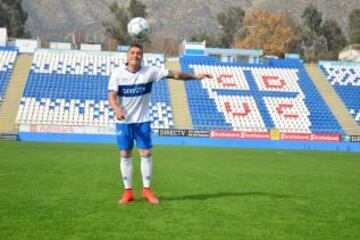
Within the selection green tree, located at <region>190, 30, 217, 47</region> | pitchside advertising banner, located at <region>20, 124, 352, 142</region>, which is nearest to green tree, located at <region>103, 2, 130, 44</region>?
green tree, located at <region>190, 30, 217, 47</region>

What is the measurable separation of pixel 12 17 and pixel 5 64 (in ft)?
151

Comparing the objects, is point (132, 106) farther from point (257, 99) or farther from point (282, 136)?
point (257, 99)

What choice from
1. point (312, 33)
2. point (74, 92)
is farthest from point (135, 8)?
point (74, 92)

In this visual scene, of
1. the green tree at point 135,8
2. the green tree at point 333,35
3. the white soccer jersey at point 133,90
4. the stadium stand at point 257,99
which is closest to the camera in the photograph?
the white soccer jersey at point 133,90

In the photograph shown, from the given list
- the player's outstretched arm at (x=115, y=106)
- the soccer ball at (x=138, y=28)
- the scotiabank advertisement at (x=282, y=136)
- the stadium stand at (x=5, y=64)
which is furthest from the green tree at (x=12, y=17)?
the player's outstretched arm at (x=115, y=106)

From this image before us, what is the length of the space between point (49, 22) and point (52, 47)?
12097cm

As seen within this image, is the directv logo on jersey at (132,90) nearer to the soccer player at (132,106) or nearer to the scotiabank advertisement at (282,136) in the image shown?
the soccer player at (132,106)

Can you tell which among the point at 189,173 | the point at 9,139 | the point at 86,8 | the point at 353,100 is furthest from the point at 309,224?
the point at 86,8

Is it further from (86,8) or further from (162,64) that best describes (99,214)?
(86,8)

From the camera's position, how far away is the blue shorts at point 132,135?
31.4 feet

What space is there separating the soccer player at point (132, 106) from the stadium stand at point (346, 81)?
43.0 meters

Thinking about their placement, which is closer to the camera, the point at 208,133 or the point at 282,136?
the point at 208,133

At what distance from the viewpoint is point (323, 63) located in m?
→ 58.3

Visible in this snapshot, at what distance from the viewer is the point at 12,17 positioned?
3720 inches
